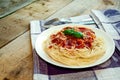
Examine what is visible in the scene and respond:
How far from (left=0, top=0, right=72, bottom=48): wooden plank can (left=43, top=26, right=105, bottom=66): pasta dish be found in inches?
7.5

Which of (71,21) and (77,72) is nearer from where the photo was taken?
(77,72)

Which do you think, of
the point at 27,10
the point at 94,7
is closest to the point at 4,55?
the point at 27,10

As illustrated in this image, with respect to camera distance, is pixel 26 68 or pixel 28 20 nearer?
pixel 26 68

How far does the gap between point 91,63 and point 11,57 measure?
291 mm

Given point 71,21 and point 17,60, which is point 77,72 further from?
point 71,21

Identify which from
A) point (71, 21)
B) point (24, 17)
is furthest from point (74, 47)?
point (24, 17)

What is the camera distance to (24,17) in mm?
1173

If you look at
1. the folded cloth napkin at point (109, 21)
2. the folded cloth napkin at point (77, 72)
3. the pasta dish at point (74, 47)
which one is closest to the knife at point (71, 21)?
the folded cloth napkin at point (109, 21)

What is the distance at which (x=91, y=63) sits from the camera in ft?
2.48

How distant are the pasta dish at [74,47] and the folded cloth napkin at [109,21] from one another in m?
0.09

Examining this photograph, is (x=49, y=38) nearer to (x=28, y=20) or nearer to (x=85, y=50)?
(x=85, y=50)

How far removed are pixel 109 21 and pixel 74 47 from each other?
32cm

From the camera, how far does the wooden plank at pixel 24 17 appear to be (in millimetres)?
1000

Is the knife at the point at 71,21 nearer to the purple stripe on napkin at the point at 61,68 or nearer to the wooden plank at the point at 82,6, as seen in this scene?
the wooden plank at the point at 82,6
